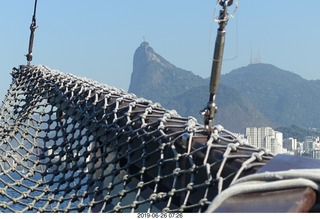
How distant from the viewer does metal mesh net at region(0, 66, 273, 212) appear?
192 centimetres

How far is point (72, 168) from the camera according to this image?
122 inches

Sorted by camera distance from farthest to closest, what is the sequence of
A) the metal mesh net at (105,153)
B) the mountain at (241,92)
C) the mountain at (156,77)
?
the mountain at (156,77), the mountain at (241,92), the metal mesh net at (105,153)

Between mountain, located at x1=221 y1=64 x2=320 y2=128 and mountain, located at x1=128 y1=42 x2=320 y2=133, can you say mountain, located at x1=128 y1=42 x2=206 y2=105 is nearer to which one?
mountain, located at x1=128 y1=42 x2=320 y2=133

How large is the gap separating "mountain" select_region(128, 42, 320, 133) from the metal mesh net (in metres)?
89.5

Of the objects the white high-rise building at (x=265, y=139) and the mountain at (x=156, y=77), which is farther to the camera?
the mountain at (x=156, y=77)

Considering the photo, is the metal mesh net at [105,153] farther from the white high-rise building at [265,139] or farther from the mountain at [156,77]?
the mountain at [156,77]

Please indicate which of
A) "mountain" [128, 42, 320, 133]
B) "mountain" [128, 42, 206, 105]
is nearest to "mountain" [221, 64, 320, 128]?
"mountain" [128, 42, 320, 133]

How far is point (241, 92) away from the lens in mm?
129000

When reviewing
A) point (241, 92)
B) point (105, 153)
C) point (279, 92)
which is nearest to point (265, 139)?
point (105, 153)

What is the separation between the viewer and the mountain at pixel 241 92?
334 feet

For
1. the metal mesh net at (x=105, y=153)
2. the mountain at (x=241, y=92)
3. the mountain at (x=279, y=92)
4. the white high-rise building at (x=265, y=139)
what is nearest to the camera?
the metal mesh net at (x=105, y=153)

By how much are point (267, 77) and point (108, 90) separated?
146680mm

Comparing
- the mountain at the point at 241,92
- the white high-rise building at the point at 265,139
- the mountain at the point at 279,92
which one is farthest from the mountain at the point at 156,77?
the white high-rise building at the point at 265,139

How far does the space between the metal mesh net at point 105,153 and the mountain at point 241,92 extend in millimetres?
89463
